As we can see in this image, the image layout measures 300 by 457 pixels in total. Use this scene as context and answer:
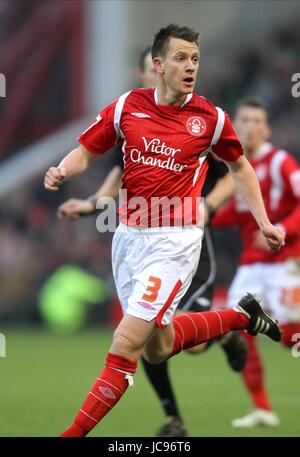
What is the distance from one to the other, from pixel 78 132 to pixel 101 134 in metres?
10.9

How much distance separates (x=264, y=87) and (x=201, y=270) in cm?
1170

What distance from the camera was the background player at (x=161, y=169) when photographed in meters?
6.00

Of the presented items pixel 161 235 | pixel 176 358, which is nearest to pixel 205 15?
pixel 176 358

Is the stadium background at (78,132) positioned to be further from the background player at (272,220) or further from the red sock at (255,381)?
the red sock at (255,381)

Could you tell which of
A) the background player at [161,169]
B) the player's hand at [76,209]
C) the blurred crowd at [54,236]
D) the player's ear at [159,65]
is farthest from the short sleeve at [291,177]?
the blurred crowd at [54,236]

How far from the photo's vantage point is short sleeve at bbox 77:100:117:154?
6203mm

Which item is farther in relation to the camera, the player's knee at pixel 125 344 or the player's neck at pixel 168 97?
the player's neck at pixel 168 97

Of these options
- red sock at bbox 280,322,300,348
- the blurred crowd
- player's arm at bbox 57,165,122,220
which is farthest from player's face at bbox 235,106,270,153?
the blurred crowd

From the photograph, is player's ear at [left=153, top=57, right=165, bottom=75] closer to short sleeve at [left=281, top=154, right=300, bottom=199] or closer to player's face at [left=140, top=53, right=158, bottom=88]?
player's face at [left=140, top=53, right=158, bottom=88]

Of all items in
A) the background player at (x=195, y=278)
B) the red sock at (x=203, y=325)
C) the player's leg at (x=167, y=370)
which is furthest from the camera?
the background player at (x=195, y=278)

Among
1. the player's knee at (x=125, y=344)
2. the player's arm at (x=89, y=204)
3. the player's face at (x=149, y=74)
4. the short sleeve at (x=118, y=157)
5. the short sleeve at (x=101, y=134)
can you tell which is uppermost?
the short sleeve at (x=101, y=134)

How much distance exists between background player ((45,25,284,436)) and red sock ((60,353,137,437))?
19 mm

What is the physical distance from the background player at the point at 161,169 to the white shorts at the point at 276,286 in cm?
227

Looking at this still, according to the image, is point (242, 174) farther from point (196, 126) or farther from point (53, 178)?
point (53, 178)
